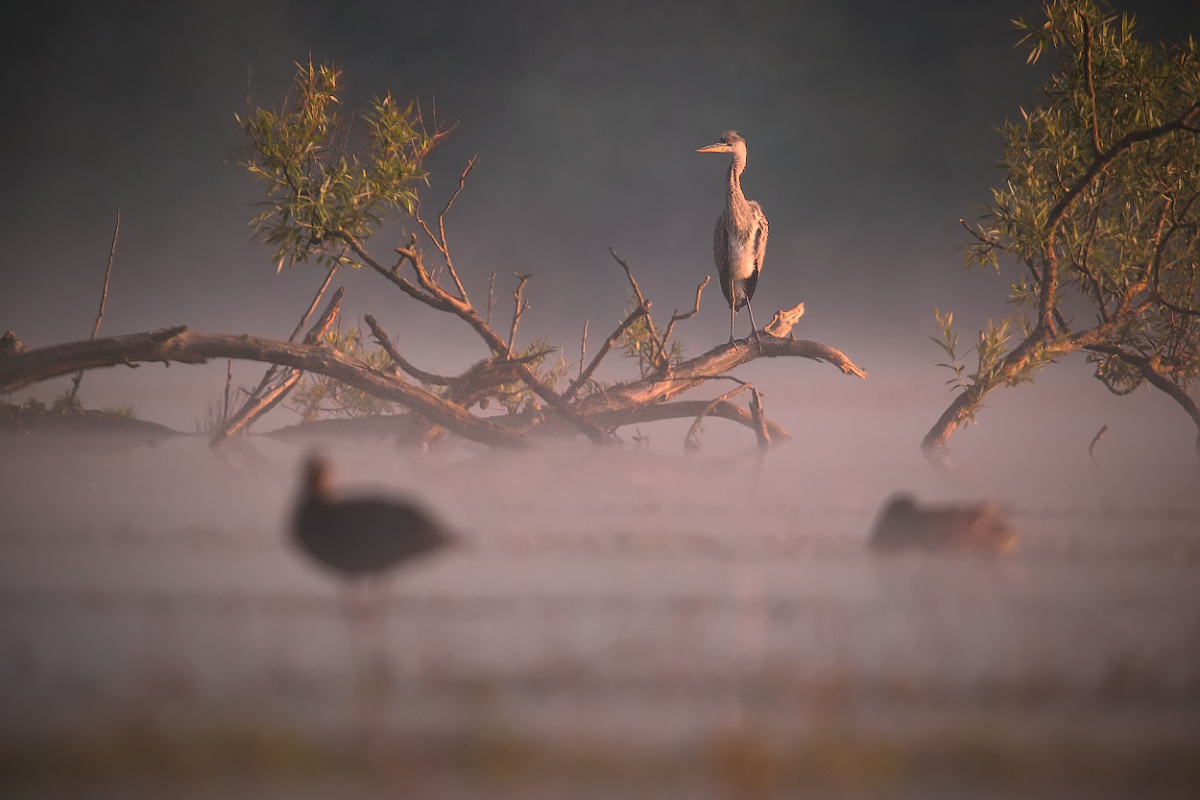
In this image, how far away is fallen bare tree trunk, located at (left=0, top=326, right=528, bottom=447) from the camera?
14.9 feet

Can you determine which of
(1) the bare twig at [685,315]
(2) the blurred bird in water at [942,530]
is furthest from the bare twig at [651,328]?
(2) the blurred bird in water at [942,530]

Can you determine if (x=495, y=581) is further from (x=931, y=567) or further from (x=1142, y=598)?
(x=1142, y=598)

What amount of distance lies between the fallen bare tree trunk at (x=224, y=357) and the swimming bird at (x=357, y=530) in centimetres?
318

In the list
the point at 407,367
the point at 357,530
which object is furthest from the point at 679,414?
the point at 357,530

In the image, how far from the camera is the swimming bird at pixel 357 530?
157 centimetres

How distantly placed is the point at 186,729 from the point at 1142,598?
5.40 feet

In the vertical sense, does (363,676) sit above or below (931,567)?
below

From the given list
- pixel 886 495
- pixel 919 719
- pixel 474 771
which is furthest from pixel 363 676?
pixel 886 495

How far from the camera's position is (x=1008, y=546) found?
5.87 feet

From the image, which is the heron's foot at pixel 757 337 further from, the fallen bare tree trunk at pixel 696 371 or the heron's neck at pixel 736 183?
the heron's neck at pixel 736 183

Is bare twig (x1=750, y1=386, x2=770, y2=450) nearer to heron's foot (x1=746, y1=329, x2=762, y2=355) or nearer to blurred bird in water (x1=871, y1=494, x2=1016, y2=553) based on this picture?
heron's foot (x1=746, y1=329, x2=762, y2=355)

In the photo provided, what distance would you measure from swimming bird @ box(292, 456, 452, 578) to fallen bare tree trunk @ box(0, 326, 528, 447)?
318cm

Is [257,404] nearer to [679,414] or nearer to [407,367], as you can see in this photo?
[407,367]

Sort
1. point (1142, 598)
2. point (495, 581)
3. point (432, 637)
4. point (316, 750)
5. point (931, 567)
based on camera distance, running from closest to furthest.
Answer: point (316, 750) < point (432, 637) < point (1142, 598) < point (495, 581) < point (931, 567)
